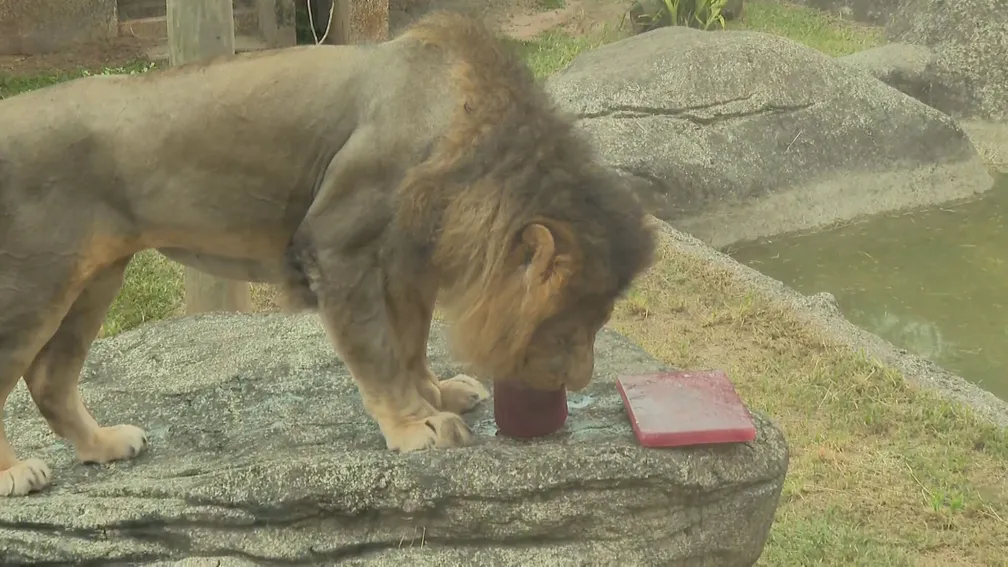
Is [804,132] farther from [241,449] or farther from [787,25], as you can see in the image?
[241,449]

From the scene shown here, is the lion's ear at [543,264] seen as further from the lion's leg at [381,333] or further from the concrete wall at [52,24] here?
the concrete wall at [52,24]

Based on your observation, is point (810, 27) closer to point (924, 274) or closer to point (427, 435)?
point (924, 274)

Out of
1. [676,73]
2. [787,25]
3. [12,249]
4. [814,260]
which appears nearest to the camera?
[12,249]

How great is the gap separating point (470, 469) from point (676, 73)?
5.17m

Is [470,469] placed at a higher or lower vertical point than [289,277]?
lower

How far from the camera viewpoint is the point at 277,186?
259cm

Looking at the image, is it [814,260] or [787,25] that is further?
[787,25]

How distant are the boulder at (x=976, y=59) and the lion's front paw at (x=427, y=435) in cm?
769

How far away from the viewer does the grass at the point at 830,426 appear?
3467mm

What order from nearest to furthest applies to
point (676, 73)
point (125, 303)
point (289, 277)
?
point (289, 277) < point (125, 303) < point (676, 73)

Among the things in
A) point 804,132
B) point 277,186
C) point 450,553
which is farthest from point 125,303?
point 804,132

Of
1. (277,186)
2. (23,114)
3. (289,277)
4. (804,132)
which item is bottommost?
(804,132)

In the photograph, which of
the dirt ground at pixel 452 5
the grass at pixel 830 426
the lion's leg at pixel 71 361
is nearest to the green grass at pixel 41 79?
the dirt ground at pixel 452 5

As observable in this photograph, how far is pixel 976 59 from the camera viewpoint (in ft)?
29.3
